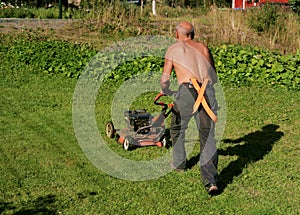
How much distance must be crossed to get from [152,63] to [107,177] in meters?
6.91

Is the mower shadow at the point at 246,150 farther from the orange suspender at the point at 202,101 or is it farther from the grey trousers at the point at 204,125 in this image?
the orange suspender at the point at 202,101

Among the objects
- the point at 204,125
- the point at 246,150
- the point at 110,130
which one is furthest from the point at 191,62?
the point at 110,130

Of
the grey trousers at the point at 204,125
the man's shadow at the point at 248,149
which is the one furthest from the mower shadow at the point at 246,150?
the grey trousers at the point at 204,125

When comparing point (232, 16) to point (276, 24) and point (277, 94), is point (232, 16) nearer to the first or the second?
point (276, 24)

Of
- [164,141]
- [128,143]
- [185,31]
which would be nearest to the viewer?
[185,31]

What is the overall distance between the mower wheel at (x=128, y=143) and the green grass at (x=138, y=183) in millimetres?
83

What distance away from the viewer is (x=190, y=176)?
301 inches

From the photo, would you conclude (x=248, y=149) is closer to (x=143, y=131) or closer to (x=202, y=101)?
(x=143, y=131)

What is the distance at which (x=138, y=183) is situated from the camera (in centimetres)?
737

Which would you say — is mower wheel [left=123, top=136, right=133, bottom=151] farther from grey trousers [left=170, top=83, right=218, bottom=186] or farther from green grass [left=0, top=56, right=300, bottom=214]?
grey trousers [left=170, top=83, right=218, bottom=186]

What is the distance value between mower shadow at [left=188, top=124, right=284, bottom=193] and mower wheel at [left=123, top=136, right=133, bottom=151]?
0.98m

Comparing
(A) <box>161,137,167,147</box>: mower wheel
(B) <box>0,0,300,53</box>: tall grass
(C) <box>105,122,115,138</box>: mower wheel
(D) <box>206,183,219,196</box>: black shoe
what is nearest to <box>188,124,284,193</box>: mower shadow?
(D) <box>206,183,219,196</box>: black shoe

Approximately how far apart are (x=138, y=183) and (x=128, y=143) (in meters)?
1.44

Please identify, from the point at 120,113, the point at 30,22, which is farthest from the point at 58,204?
the point at 30,22
